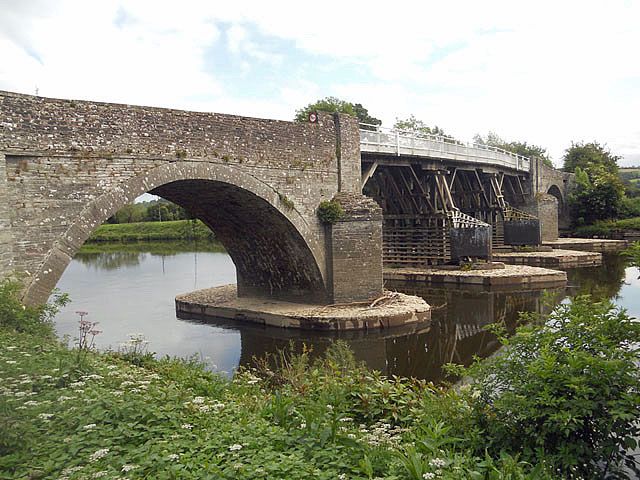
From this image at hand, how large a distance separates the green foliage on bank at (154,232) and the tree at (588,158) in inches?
1414

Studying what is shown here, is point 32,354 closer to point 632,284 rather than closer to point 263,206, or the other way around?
point 263,206

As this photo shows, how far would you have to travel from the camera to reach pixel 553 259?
83.7 ft

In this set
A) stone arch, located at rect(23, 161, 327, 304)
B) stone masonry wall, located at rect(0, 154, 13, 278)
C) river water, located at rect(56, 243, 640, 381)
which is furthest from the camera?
river water, located at rect(56, 243, 640, 381)

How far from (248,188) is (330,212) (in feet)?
9.04

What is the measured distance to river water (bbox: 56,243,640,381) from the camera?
38.8 feet

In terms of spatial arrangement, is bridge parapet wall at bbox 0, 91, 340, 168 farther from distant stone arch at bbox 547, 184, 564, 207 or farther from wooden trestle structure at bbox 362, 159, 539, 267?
distant stone arch at bbox 547, 184, 564, 207

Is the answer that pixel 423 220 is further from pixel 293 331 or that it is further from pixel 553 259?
pixel 293 331

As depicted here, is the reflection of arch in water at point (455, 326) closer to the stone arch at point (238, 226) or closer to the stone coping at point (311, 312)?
the stone coping at point (311, 312)

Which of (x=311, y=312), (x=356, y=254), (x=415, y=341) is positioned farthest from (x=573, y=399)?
(x=356, y=254)

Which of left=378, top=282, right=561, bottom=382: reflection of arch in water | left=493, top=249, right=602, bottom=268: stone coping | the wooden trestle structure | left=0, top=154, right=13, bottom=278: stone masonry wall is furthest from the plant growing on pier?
left=493, top=249, right=602, bottom=268: stone coping

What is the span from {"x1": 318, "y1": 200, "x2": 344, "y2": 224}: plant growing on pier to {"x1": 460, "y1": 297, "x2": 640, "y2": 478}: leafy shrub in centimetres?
1050

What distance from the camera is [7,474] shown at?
3.56m

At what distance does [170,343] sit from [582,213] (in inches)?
1517

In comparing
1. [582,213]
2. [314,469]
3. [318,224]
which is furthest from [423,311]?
[582,213]
